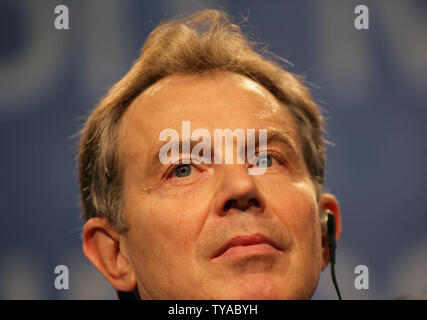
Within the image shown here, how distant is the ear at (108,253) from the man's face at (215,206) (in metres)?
0.05

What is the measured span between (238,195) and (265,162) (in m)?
0.24

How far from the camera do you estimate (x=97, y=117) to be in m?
1.78

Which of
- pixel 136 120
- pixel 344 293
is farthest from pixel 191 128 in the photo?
pixel 344 293

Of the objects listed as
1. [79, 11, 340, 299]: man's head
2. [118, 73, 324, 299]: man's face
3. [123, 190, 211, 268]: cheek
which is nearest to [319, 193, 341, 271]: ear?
[79, 11, 340, 299]: man's head

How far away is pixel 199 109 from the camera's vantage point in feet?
4.99

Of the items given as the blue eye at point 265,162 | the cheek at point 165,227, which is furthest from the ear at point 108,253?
the blue eye at point 265,162

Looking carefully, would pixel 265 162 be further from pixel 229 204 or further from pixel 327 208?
pixel 327 208

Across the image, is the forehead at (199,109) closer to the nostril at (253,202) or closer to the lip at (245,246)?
the nostril at (253,202)

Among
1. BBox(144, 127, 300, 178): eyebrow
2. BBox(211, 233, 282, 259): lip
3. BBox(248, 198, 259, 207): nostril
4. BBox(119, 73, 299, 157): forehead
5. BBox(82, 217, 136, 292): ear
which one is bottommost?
BBox(82, 217, 136, 292): ear

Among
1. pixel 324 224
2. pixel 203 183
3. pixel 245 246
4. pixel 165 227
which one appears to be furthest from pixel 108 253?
pixel 324 224

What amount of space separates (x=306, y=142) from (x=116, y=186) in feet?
2.21

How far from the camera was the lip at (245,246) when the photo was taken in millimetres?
1312

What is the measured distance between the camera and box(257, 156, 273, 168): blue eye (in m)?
1.52

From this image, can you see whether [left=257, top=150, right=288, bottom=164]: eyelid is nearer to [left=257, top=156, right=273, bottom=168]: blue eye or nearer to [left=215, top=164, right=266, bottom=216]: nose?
[left=257, top=156, right=273, bottom=168]: blue eye
